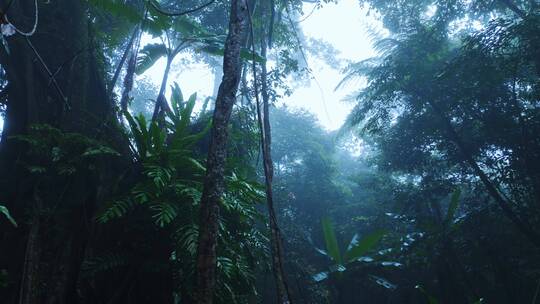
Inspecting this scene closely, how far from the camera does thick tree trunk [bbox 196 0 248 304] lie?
6.22 ft

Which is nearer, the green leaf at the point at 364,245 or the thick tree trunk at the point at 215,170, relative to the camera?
the thick tree trunk at the point at 215,170

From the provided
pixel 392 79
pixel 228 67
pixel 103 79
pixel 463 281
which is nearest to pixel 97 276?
pixel 228 67

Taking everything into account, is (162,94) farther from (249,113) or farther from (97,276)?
(97,276)

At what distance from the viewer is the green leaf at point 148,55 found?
5762 millimetres

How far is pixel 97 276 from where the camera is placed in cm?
354

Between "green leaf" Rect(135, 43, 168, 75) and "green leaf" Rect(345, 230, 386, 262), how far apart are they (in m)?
5.56

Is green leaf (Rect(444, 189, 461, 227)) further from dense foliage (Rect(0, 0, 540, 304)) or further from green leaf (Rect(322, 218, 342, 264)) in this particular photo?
green leaf (Rect(322, 218, 342, 264))

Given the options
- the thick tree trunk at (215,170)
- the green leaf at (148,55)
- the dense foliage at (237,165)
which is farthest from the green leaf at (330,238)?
the thick tree trunk at (215,170)

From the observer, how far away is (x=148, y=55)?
19.0ft

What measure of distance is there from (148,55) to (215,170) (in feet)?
14.1

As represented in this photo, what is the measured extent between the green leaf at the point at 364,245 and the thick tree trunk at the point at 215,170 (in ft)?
19.9

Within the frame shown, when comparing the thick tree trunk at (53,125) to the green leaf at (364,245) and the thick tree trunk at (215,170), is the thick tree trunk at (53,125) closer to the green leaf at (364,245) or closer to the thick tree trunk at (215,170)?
the thick tree trunk at (215,170)

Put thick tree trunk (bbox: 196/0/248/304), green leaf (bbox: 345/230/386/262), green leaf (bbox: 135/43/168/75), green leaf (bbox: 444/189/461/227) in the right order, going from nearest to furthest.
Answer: thick tree trunk (bbox: 196/0/248/304), green leaf (bbox: 135/43/168/75), green leaf (bbox: 345/230/386/262), green leaf (bbox: 444/189/461/227)

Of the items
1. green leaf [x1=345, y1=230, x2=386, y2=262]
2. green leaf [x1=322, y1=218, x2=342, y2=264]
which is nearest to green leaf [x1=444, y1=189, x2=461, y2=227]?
green leaf [x1=345, y1=230, x2=386, y2=262]
